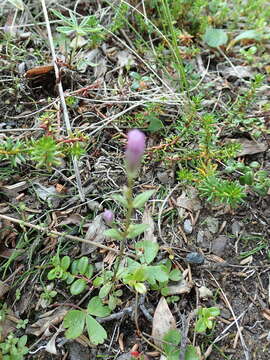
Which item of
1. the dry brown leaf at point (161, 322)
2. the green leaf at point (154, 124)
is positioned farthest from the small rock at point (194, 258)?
the green leaf at point (154, 124)

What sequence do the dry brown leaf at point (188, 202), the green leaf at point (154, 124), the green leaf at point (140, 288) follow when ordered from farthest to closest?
the green leaf at point (154, 124), the dry brown leaf at point (188, 202), the green leaf at point (140, 288)

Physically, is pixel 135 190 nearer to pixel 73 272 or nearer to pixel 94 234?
pixel 94 234

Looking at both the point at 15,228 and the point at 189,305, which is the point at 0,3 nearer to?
the point at 15,228

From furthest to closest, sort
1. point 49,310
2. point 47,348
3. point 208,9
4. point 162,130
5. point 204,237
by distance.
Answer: point 208,9 < point 162,130 < point 204,237 < point 49,310 < point 47,348

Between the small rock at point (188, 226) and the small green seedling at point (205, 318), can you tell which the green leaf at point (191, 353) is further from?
the small rock at point (188, 226)

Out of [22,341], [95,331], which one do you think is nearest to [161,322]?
[95,331]

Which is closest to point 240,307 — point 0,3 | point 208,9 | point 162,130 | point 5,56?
point 162,130

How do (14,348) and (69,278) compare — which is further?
(69,278)
